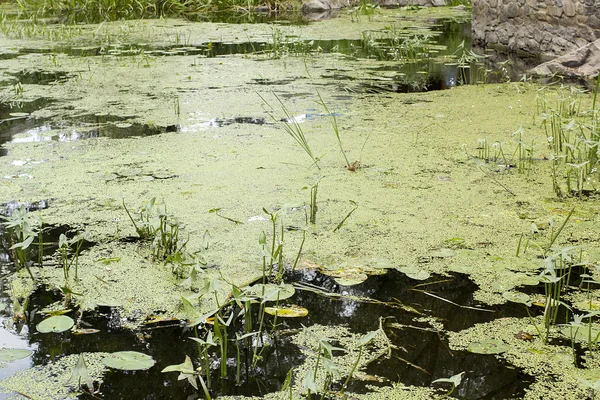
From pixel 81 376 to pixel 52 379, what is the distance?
0.42 ft

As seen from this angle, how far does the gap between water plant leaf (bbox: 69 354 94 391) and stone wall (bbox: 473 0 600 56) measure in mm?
4807

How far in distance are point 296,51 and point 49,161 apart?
3.10m

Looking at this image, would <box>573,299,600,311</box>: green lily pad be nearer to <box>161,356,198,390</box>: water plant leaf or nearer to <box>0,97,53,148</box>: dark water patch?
<box>161,356,198,390</box>: water plant leaf

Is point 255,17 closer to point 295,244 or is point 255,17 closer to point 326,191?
point 326,191

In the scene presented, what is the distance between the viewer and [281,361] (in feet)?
4.78

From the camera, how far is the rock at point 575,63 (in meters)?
4.88

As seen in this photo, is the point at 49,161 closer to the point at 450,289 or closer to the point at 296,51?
the point at 450,289

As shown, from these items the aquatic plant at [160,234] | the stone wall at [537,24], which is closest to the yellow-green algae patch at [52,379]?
the aquatic plant at [160,234]

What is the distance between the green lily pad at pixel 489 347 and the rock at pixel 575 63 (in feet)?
12.6

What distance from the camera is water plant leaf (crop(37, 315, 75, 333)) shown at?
5.10 feet

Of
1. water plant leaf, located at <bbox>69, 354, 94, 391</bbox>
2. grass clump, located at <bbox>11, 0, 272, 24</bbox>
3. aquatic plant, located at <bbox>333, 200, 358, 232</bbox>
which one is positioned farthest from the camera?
grass clump, located at <bbox>11, 0, 272, 24</bbox>

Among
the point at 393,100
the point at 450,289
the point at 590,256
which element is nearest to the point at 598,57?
the point at 393,100

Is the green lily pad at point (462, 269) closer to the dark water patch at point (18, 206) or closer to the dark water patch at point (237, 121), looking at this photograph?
the dark water patch at point (18, 206)

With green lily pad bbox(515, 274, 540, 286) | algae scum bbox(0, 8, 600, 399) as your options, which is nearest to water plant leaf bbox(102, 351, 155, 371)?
algae scum bbox(0, 8, 600, 399)
